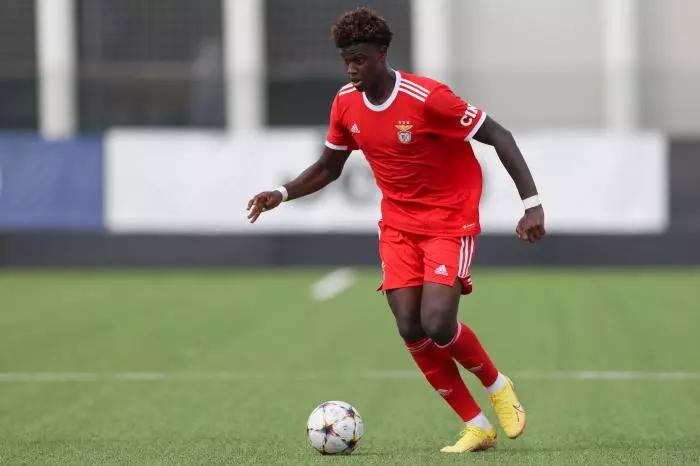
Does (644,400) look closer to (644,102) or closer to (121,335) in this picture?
(121,335)

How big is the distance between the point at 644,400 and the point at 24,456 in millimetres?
4133

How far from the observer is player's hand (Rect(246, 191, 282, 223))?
7.35 m

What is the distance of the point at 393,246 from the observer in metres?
7.26

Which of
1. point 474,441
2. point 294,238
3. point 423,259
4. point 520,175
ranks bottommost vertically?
point 294,238

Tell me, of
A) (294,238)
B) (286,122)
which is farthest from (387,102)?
(286,122)

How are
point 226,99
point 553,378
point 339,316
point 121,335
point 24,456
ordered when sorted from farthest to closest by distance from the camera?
point 226,99
point 339,316
point 121,335
point 553,378
point 24,456

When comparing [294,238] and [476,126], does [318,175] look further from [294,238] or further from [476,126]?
[294,238]

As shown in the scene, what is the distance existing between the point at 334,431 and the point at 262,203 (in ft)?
4.10

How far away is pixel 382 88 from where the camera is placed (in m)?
7.02

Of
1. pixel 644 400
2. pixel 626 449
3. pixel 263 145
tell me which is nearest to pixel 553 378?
pixel 644 400

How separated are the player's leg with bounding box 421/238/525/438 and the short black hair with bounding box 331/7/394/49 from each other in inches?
41.5

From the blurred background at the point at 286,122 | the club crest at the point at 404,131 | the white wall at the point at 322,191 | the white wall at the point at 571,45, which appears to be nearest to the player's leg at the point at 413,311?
the club crest at the point at 404,131

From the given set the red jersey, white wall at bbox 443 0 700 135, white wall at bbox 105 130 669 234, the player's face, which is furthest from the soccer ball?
white wall at bbox 443 0 700 135

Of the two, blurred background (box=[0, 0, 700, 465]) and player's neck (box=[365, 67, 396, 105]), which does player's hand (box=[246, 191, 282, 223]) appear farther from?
blurred background (box=[0, 0, 700, 465])
